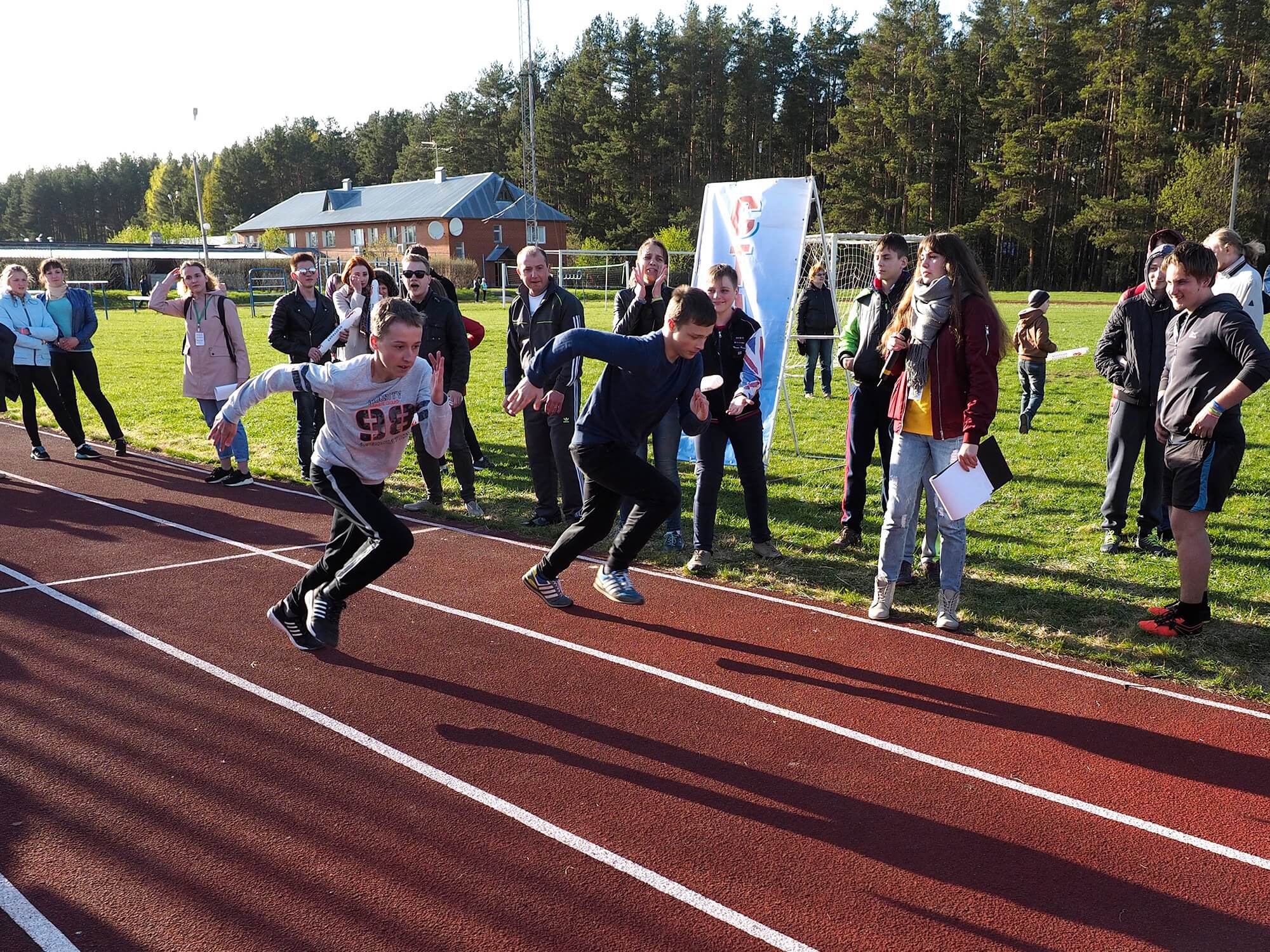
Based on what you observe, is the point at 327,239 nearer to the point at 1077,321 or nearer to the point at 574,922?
the point at 1077,321

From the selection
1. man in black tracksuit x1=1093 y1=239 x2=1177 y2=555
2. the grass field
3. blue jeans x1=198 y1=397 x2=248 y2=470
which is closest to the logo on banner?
the grass field

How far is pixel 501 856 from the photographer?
138 inches

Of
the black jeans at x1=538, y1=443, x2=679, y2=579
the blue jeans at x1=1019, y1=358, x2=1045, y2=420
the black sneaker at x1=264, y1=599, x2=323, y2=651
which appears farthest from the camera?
the blue jeans at x1=1019, y1=358, x2=1045, y2=420

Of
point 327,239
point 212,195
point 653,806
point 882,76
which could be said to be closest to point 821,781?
point 653,806

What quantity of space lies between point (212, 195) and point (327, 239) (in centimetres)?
4254

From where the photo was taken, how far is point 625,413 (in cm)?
546

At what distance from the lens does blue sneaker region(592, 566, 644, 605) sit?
596 centimetres

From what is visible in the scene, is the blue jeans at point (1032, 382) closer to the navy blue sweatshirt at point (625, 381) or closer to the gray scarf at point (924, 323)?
the gray scarf at point (924, 323)

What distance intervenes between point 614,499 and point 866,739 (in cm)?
201

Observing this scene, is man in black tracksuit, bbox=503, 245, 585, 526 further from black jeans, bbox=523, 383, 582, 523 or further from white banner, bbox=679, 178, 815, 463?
white banner, bbox=679, 178, 815, 463

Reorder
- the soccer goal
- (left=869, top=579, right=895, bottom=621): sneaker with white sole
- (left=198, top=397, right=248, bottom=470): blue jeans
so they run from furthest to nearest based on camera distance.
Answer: the soccer goal
(left=198, top=397, right=248, bottom=470): blue jeans
(left=869, top=579, right=895, bottom=621): sneaker with white sole

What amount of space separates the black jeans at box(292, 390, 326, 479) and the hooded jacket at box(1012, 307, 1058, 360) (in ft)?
25.7

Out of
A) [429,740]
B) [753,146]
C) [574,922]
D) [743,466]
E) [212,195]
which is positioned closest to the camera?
[574,922]

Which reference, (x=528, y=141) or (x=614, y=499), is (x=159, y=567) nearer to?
(x=614, y=499)
